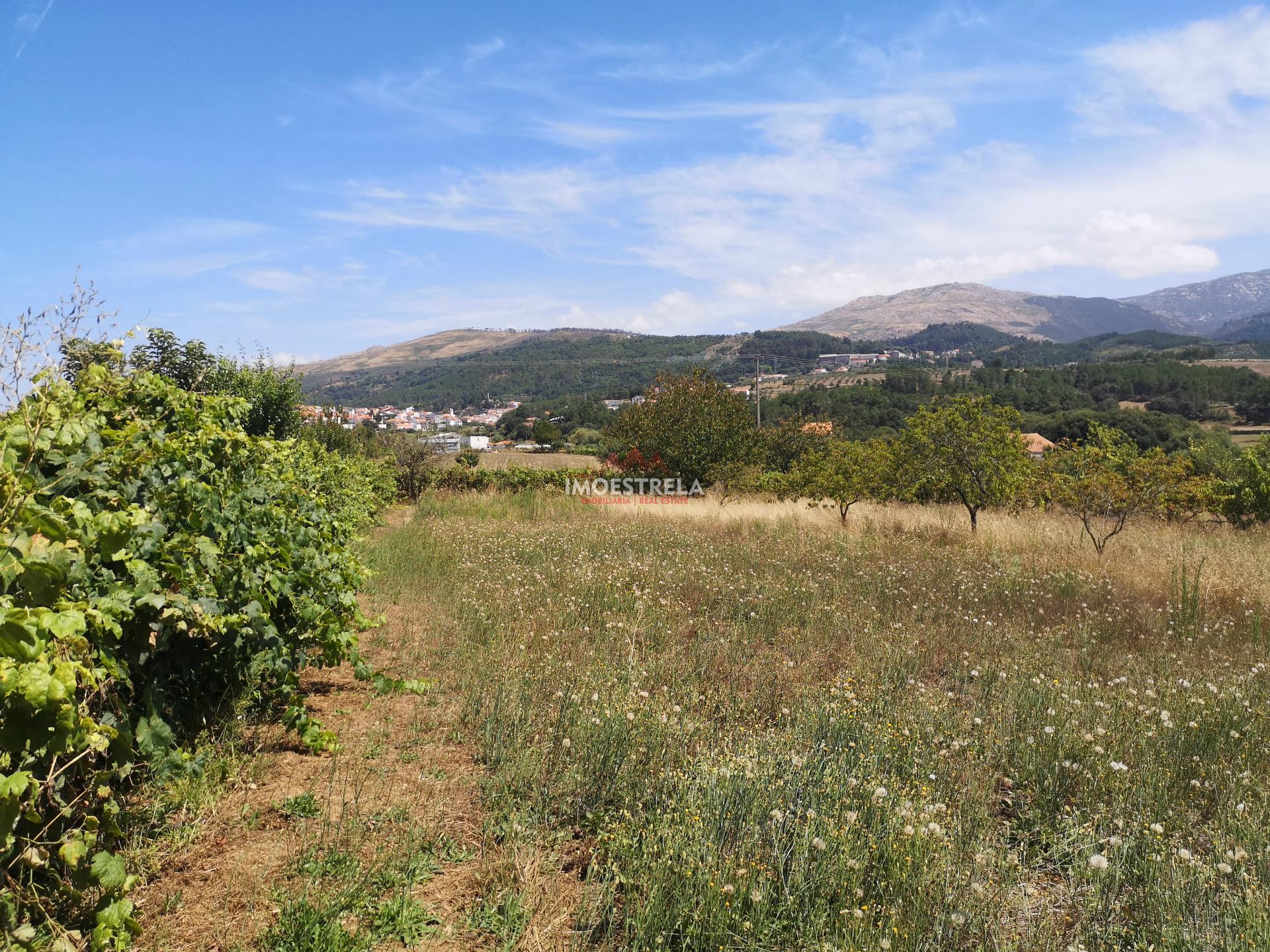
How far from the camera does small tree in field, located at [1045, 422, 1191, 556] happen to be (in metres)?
11.0

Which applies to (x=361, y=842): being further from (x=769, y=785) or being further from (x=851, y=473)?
(x=851, y=473)

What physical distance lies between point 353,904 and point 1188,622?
820 cm

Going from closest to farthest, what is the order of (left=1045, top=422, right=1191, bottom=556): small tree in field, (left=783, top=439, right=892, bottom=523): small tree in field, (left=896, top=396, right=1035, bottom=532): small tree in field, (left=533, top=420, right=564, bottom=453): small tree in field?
(left=1045, top=422, right=1191, bottom=556): small tree in field
(left=896, top=396, right=1035, bottom=532): small tree in field
(left=783, top=439, right=892, bottom=523): small tree in field
(left=533, top=420, right=564, bottom=453): small tree in field

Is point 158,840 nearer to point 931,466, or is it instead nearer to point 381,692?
point 381,692

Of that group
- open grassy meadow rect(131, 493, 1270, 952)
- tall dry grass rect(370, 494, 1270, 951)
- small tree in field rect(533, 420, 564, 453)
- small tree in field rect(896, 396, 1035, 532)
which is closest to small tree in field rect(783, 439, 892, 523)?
small tree in field rect(896, 396, 1035, 532)

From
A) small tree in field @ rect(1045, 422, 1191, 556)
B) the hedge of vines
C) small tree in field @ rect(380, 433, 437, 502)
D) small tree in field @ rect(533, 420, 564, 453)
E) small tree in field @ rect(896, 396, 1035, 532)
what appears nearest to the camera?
the hedge of vines

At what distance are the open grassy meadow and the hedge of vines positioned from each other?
462 millimetres

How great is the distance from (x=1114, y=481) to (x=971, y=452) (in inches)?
109

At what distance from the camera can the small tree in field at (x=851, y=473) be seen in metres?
15.1

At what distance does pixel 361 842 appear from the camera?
2852mm

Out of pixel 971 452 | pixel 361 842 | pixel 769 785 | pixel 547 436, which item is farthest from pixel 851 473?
pixel 547 436

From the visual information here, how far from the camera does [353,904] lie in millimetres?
2553

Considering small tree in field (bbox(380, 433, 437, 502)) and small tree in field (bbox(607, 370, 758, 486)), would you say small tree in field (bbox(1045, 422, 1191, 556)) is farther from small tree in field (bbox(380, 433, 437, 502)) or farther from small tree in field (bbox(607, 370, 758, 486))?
small tree in field (bbox(380, 433, 437, 502))

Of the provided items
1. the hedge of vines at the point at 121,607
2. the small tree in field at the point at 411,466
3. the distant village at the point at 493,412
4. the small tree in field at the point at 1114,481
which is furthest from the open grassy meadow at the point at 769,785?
the distant village at the point at 493,412
